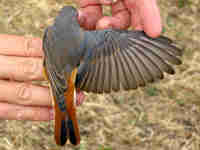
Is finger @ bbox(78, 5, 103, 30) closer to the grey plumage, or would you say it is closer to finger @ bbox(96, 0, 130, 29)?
finger @ bbox(96, 0, 130, 29)

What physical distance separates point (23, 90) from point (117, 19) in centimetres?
131

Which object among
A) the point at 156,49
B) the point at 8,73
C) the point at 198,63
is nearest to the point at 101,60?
the point at 156,49

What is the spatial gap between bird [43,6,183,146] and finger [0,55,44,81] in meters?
0.39

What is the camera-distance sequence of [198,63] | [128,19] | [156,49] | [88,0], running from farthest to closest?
[198,63] < [88,0] < [128,19] < [156,49]

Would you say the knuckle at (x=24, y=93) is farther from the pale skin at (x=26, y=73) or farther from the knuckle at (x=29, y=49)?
the knuckle at (x=29, y=49)

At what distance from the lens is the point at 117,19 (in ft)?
13.0

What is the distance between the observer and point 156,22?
327 cm

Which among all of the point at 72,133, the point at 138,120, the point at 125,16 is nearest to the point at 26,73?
the point at 72,133

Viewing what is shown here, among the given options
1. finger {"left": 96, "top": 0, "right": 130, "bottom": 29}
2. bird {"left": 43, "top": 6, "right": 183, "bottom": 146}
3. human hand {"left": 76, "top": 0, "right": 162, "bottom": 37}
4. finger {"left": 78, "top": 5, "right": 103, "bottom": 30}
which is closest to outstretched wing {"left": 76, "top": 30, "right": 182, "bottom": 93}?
bird {"left": 43, "top": 6, "right": 183, "bottom": 146}

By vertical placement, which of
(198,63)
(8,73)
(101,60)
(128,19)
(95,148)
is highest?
(128,19)

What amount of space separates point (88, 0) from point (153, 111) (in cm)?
182

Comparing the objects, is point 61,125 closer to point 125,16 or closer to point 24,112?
point 24,112

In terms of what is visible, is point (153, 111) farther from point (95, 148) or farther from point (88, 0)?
point (88, 0)

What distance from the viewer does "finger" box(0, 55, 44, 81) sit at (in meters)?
3.73
